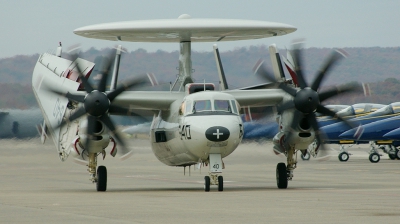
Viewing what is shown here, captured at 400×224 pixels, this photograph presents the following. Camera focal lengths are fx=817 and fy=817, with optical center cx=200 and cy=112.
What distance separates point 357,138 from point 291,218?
113 feet

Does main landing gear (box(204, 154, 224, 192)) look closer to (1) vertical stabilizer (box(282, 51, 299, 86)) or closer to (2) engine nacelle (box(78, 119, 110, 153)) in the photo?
(2) engine nacelle (box(78, 119, 110, 153))

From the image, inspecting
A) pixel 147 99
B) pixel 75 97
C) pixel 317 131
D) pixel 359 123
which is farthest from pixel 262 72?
pixel 359 123

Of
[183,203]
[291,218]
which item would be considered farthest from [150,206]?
[291,218]

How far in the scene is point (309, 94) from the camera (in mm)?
24547

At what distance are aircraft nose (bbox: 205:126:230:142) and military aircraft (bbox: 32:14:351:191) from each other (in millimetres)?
28

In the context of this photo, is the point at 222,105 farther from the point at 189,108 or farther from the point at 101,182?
the point at 101,182

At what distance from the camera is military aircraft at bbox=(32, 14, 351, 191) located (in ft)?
76.2

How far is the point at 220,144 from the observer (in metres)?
22.8

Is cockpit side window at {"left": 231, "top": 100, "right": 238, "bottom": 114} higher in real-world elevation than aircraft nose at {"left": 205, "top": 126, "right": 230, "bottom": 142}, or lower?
higher

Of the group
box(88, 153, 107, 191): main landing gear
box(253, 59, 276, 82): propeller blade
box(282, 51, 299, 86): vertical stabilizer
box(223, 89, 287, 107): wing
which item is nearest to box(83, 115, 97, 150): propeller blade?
box(88, 153, 107, 191): main landing gear

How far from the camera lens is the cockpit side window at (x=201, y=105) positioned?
2339 centimetres

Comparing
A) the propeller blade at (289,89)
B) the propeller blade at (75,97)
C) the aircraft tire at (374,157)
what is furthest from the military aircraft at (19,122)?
the propeller blade at (289,89)

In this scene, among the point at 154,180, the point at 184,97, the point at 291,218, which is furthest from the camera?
the point at 154,180

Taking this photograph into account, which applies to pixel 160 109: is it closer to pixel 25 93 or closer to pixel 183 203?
pixel 183 203
